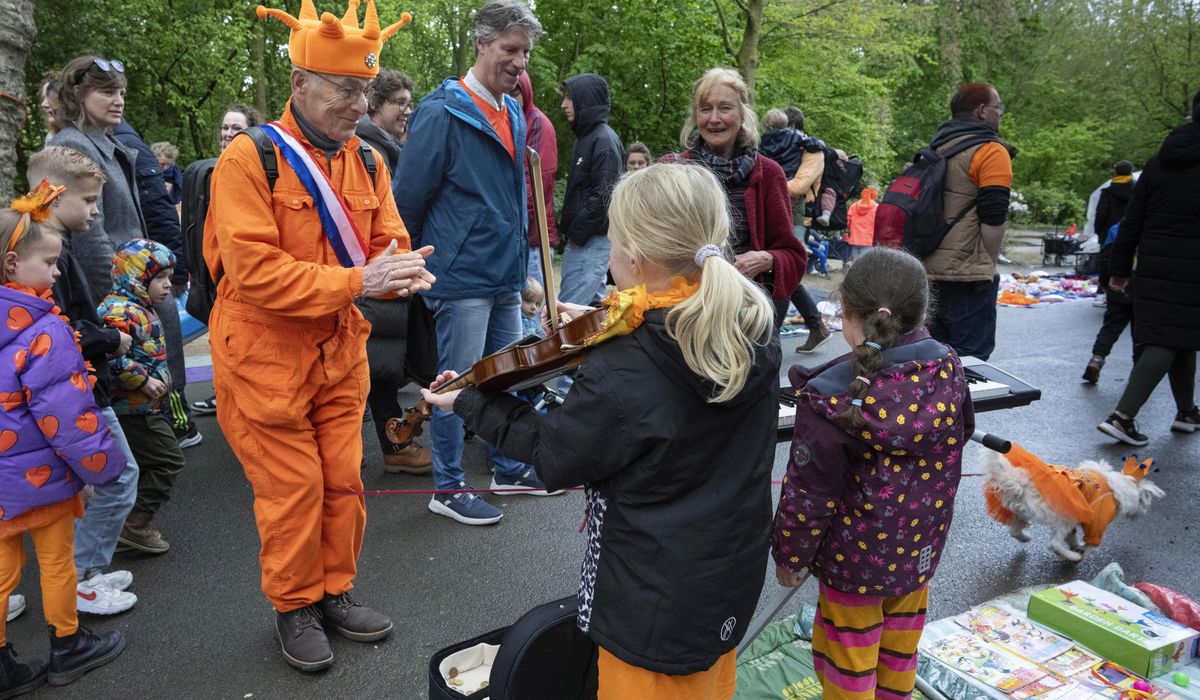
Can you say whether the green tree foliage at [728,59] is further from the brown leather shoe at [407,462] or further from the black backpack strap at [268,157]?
the black backpack strap at [268,157]

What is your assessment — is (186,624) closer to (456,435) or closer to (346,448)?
(346,448)

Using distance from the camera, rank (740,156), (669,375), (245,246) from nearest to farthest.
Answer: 1. (669,375)
2. (245,246)
3. (740,156)

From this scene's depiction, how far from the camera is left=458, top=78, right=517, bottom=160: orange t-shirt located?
3701 millimetres

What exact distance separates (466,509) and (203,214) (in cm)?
186

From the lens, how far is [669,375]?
5.73 ft

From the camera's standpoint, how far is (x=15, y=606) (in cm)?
315

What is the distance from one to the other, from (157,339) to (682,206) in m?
2.75

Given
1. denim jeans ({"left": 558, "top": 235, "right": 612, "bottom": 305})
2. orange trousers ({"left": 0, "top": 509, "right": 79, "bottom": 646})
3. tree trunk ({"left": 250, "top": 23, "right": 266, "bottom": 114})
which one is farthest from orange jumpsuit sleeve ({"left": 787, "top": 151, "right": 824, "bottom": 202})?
tree trunk ({"left": 250, "top": 23, "right": 266, "bottom": 114})

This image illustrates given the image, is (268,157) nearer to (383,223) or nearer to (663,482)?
(383,223)

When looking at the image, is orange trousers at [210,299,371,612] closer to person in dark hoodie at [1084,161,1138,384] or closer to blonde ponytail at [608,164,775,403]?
blonde ponytail at [608,164,775,403]

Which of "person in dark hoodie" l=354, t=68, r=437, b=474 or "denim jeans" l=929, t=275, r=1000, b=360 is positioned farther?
"denim jeans" l=929, t=275, r=1000, b=360

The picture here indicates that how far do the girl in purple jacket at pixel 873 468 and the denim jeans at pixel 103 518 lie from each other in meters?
2.48

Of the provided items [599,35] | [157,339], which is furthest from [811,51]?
[157,339]

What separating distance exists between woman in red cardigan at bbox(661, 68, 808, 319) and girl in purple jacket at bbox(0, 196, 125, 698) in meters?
2.28
